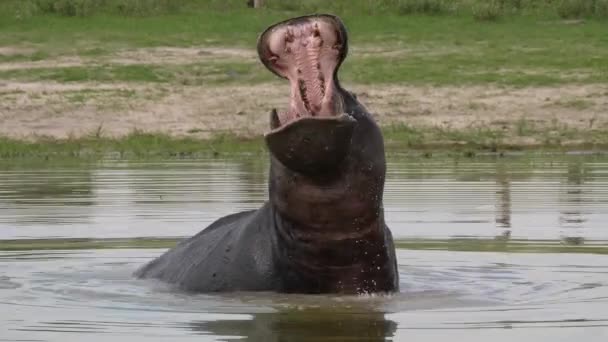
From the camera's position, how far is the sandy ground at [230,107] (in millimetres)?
22828

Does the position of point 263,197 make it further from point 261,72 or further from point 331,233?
point 261,72

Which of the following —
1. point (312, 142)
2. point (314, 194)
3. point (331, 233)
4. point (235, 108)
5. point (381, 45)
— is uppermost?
point (312, 142)

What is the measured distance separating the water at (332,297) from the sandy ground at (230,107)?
5073 millimetres

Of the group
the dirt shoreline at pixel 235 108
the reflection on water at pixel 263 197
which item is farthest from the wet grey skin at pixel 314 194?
the dirt shoreline at pixel 235 108

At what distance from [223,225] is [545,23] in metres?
23.4

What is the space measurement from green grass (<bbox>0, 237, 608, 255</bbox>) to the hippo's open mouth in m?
3.17

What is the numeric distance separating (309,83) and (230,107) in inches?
667

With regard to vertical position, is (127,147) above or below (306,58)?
below

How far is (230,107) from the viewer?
942 inches

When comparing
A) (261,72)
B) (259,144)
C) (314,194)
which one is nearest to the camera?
(314,194)

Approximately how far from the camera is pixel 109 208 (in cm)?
1319

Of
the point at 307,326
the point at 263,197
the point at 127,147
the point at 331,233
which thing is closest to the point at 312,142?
the point at 331,233

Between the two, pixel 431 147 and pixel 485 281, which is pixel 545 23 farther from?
pixel 485 281

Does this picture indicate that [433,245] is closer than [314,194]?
No
